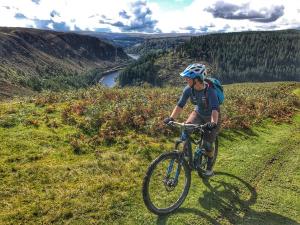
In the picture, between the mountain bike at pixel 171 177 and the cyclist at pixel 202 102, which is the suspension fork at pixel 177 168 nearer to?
the mountain bike at pixel 171 177

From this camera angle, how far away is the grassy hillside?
909 centimetres

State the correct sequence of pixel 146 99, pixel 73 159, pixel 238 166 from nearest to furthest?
1. pixel 73 159
2. pixel 238 166
3. pixel 146 99

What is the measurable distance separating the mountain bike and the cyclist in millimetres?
581

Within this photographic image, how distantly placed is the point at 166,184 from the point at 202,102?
2470 millimetres

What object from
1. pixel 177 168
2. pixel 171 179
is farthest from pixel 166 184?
pixel 177 168

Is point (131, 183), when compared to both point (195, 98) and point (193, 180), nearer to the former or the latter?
point (193, 180)

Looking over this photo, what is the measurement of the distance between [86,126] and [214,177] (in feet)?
19.3

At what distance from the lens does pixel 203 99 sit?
10086 millimetres

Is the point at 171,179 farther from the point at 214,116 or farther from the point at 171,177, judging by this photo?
the point at 214,116

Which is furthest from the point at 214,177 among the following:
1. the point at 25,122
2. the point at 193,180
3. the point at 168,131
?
the point at 25,122

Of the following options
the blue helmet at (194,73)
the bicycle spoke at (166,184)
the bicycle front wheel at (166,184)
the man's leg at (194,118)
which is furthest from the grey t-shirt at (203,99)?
the bicycle spoke at (166,184)

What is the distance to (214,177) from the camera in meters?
11.9

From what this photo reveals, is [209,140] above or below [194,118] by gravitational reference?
below

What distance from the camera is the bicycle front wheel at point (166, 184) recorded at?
8.87 m
